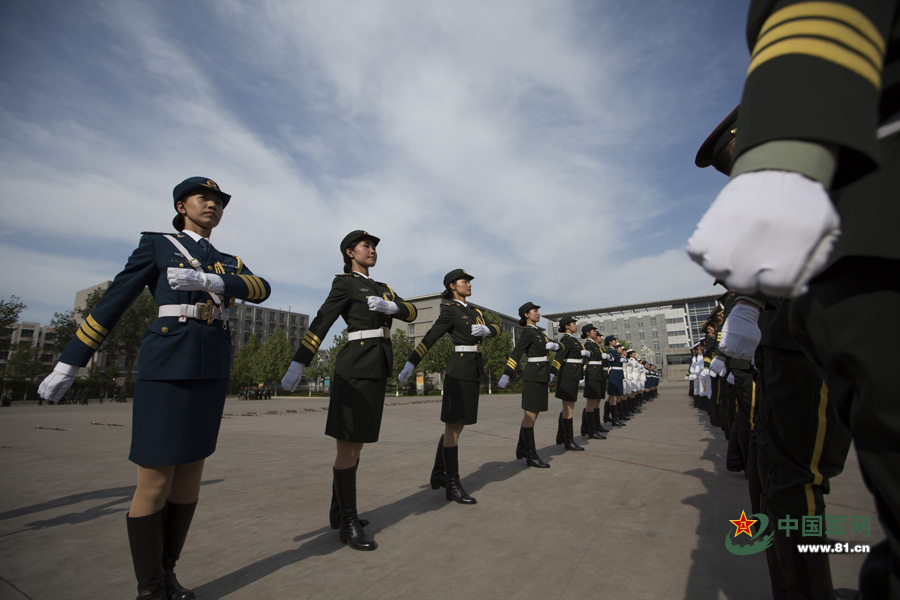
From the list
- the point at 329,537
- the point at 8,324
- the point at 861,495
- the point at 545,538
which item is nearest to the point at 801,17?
the point at 545,538

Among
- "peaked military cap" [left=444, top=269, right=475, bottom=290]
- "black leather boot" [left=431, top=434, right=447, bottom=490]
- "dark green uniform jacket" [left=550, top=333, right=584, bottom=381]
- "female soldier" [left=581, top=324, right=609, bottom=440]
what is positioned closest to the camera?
"black leather boot" [left=431, top=434, right=447, bottom=490]

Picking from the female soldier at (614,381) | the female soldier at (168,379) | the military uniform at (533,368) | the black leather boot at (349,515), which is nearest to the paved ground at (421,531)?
the black leather boot at (349,515)

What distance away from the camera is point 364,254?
12.3 ft

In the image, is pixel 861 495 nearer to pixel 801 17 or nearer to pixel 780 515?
pixel 780 515

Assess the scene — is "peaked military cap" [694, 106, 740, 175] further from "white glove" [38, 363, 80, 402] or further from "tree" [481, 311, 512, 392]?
"tree" [481, 311, 512, 392]

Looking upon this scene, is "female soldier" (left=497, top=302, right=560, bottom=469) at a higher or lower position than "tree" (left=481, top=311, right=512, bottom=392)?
lower

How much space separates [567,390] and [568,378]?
9.0 inches

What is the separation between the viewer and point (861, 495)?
12.3 ft

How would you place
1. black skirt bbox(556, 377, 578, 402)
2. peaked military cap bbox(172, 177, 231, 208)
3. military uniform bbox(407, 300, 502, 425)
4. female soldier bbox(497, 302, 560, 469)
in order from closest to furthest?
peaked military cap bbox(172, 177, 231, 208) < military uniform bbox(407, 300, 502, 425) < female soldier bbox(497, 302, 560, 469) < black skirt bbox(556, 377, 578, 402)

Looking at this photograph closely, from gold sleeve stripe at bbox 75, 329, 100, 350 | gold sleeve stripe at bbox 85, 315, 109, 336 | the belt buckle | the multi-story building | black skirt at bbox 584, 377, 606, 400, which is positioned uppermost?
the multi-story building

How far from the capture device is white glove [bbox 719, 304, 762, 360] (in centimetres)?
211

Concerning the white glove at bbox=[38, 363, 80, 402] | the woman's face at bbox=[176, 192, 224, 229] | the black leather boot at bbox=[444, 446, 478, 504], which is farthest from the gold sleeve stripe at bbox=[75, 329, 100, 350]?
the black leather boot at bbox=[444, 446, 478, 504]

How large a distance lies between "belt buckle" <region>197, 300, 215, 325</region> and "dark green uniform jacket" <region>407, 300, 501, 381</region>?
2356 millimetres

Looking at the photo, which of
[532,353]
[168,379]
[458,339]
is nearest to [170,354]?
[168,379]
